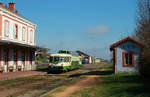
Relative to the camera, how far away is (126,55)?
31594 mm

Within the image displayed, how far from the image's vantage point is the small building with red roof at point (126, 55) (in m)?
31.1

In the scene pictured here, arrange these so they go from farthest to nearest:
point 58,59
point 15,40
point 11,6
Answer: point 11,6, point 15,40, point 58,59

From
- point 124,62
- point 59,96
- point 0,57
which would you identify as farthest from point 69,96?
point 0,57

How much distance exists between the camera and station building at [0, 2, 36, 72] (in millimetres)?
36016

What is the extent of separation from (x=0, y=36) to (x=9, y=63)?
384cm

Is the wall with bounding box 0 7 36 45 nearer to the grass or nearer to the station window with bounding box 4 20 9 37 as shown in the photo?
the station window with bounding box 4 20 9 37

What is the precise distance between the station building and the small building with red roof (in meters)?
11.8

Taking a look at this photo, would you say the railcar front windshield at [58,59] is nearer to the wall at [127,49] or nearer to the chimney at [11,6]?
the wall at [127,49]

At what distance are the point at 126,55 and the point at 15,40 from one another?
55.0ft

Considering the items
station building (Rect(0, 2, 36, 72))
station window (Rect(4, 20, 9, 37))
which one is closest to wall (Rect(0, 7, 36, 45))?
station building (Rect(0, 2, 36, 72))

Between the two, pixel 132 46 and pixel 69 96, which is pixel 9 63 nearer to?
pixel 132 46

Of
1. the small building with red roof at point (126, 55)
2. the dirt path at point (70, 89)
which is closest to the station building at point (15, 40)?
the small building with red roof at point (126, 55)

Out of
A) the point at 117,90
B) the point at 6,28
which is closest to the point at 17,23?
the point at 6,28

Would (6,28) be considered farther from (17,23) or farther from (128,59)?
(128,59)
